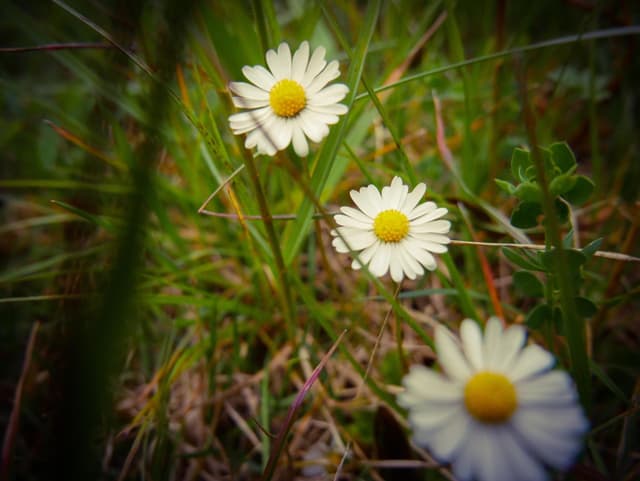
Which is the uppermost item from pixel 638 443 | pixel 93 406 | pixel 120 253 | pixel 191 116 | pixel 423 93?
pixel 423 93

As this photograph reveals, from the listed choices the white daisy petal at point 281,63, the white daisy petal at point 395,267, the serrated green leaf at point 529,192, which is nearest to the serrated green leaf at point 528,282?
the serrated green leaf at point 529,192

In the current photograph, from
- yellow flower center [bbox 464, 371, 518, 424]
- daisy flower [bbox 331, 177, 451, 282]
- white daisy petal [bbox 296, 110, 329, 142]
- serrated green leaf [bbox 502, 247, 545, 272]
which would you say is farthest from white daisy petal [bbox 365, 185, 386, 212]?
yellow flower center [bbox 464, 371, 518, 424]

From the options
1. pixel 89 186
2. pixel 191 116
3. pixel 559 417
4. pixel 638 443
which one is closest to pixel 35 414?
pixel 89 186

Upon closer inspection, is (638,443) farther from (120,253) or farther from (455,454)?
(120,253)

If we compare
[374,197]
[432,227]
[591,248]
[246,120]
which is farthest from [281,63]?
[591,248]

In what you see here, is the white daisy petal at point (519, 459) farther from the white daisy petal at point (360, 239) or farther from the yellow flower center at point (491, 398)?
the white daisy petal at point (360, 239)
